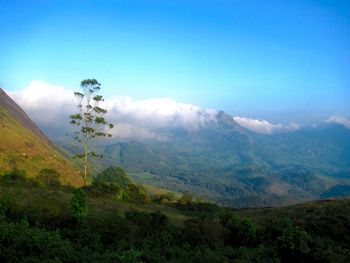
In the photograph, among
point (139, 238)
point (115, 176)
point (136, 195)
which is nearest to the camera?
point (139, 238)

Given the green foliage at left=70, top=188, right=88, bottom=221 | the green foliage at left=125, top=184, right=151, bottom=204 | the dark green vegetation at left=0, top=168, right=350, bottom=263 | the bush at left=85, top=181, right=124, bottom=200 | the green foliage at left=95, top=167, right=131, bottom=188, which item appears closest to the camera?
the dark green vegetation at left=0, top=168, right=350, bottom=263

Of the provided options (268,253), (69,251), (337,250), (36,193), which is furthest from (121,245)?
(36,193)

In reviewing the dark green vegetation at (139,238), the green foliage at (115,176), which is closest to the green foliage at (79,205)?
the dark green vegetation at (139,238)

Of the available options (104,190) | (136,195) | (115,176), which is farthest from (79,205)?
(115,176)

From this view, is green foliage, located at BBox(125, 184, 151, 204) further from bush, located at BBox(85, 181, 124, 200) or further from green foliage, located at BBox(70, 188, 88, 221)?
green foliage, located at BBox(70, 188, 88, 221)

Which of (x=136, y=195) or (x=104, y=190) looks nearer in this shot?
(x=104, y=190)

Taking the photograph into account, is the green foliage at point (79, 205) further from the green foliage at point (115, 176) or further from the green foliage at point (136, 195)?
the green foliage at point (115, 176)

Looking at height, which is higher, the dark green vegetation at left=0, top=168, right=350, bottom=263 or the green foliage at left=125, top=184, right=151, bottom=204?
the dark green vegetation at left=0, top=168, right=350, bottom=263

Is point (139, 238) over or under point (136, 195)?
over

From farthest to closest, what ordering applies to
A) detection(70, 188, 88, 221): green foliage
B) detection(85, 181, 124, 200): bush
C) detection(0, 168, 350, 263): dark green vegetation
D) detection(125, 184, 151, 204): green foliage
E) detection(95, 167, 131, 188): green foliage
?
detection(95, 167, 131, 188): green foliage < detection(125, 184, 151, 204): green foliage < detection(85, 181, 124, 200): bush < detection(70, 188, 88, 221): green foliage < detection(0, 168, 350, 263): dark green vegetation

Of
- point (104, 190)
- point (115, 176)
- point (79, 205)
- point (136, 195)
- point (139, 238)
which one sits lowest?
point (136, 195)

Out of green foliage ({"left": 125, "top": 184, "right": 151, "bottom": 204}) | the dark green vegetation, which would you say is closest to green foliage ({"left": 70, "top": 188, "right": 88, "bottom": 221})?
the dark green vegetation

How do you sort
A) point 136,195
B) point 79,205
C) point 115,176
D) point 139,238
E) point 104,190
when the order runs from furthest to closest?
point 115,176
point 136,195
point 104,190
point 79,205
point 139,238

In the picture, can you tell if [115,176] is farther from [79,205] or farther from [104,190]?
[79,205]
